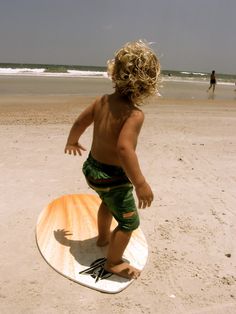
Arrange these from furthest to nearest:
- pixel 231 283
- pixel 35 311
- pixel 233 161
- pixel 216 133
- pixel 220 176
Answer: pixel 216 133 → pixel 233 161 → pixel 220 176 → pixel 231 283 → pixel 35 311

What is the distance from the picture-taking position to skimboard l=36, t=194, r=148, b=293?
2.35 metres

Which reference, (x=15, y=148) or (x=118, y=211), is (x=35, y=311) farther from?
(x=15, y=148)

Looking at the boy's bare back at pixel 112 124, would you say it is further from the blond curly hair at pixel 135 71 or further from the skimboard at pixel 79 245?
the skimboard at pixel 79 245

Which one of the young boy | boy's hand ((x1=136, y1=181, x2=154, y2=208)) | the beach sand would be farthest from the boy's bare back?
the beach sand

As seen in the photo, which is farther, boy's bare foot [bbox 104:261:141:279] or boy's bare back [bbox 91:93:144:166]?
boy's bare foot [bbox 104:261:141:279]

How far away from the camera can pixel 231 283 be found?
2350 millimetres

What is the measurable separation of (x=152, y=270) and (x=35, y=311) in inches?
31.1

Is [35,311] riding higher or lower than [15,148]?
higher

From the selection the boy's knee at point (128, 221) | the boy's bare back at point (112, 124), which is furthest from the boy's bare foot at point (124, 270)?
the boy's bare back at point (112, 124)

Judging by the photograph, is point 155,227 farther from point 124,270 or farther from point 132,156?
point 132,156

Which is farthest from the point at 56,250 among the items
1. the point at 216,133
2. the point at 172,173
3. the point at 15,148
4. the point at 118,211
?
the point at 216,133

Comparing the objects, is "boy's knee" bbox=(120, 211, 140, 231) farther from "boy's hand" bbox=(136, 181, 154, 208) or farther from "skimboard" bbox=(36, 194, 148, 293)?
"skimboard" bbox=(36, 194, 148, 293)

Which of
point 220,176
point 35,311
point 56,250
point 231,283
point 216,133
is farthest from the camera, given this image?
point 216,133

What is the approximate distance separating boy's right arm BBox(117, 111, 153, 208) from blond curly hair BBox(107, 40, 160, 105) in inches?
6.4
